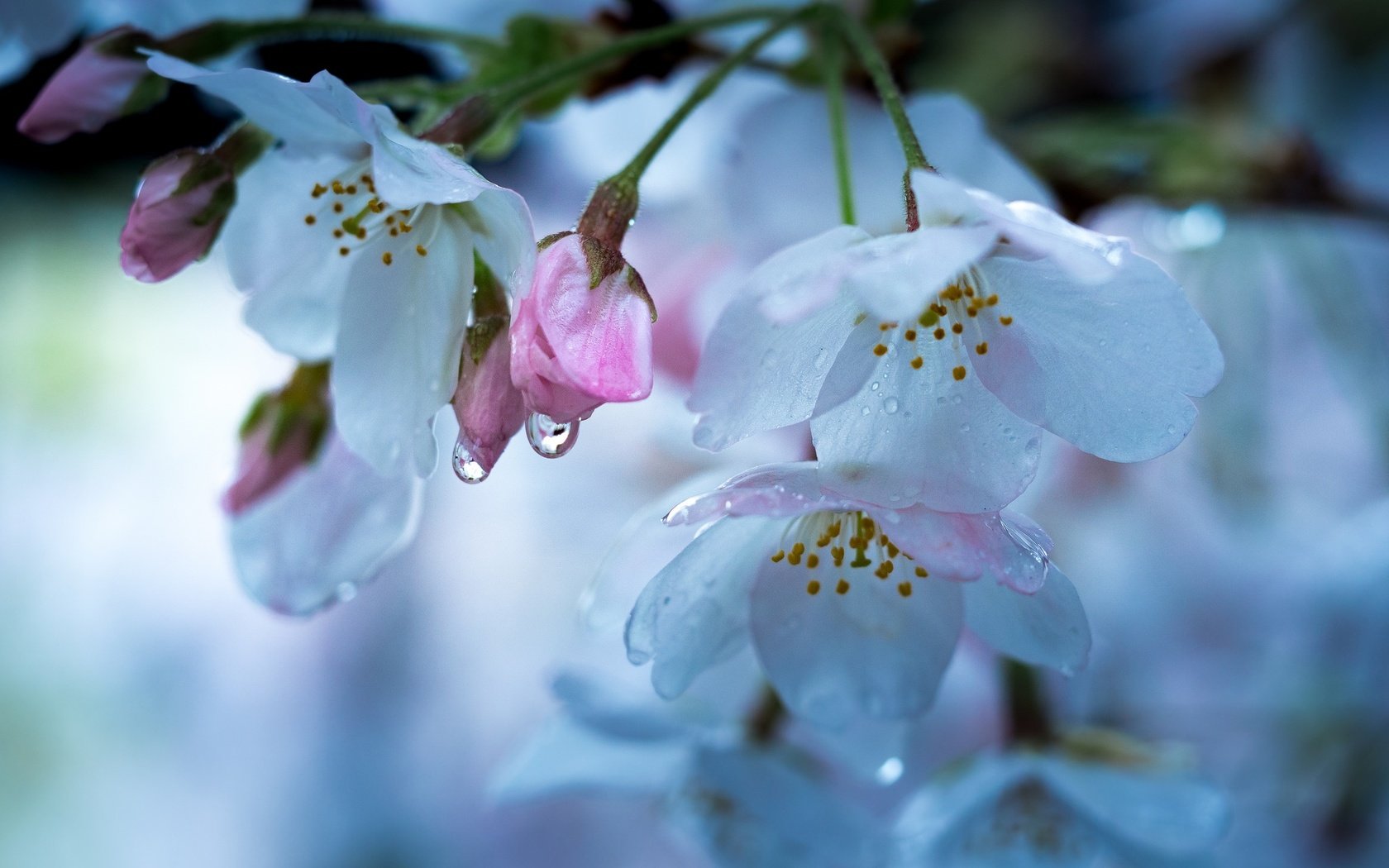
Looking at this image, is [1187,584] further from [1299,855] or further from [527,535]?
[527,535]

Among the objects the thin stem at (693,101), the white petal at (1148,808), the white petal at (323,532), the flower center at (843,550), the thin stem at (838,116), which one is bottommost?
the white petal at (1148,808)

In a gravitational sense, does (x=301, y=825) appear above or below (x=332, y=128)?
below

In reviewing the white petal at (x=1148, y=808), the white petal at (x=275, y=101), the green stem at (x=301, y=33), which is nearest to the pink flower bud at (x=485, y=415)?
the white petal at (x=275, y=101)

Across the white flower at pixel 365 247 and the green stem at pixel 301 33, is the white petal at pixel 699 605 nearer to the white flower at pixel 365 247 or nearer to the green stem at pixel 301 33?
the white flower at pixel 365 247

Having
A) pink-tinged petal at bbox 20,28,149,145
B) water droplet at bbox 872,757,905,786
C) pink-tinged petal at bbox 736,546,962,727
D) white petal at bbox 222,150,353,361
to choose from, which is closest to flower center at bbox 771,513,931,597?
pink-tinged petal at bbox 736,546,962,727

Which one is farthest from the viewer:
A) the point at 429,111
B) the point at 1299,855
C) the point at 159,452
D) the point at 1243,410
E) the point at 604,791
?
the point at 159,452

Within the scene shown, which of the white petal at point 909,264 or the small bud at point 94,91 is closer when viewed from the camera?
the white petal at point 909,264

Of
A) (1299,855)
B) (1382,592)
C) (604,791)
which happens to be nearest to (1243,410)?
(1382,592)

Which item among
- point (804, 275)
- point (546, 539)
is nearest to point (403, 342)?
point (804, 275)
